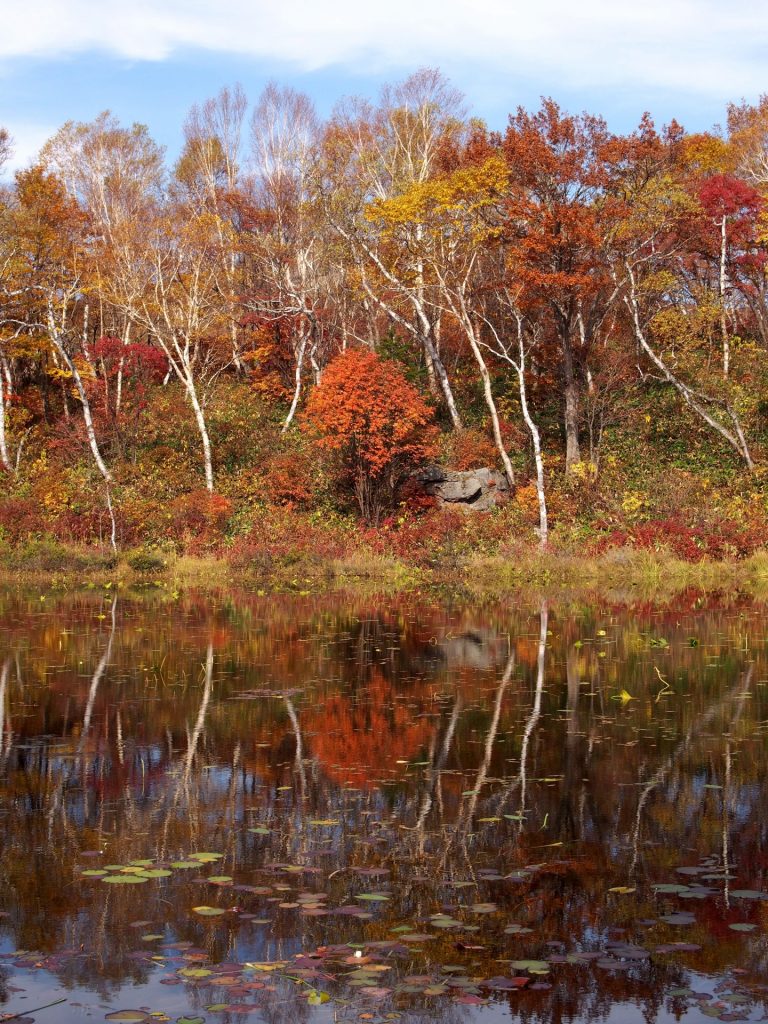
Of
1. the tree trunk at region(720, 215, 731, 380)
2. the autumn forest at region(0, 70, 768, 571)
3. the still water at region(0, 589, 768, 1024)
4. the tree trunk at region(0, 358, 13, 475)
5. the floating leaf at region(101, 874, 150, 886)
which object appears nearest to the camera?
the still water at region(0, 589, 768, 1024)

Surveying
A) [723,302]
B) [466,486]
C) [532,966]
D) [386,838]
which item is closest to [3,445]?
[466,486]

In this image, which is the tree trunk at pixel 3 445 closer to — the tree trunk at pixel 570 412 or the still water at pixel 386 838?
the tree trunk at pixel 570 412

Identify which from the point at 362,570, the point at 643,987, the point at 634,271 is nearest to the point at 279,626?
the point at 362,570

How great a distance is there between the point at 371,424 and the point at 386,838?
27706mm

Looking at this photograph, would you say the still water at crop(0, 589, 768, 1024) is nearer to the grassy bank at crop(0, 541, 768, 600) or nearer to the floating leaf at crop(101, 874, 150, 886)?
the floating leaf at crop(101, 874, 150, 886)

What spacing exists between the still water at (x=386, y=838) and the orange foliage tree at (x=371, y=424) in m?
19.0

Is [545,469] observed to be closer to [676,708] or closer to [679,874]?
[676,708]

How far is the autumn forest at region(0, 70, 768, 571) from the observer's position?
3444 cm

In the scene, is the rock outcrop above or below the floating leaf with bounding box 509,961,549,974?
above

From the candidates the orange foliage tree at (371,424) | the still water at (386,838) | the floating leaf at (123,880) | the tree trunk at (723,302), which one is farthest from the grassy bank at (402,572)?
the floating leaf at (123,880)

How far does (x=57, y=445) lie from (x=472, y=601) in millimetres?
21725

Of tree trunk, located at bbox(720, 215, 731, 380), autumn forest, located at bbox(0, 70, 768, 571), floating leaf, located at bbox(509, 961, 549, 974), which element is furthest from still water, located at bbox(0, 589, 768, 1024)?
tree trunk, located at bbox(720, 215, 731, 380)

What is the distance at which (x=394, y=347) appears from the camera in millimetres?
46625

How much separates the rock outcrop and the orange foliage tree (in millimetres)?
849
